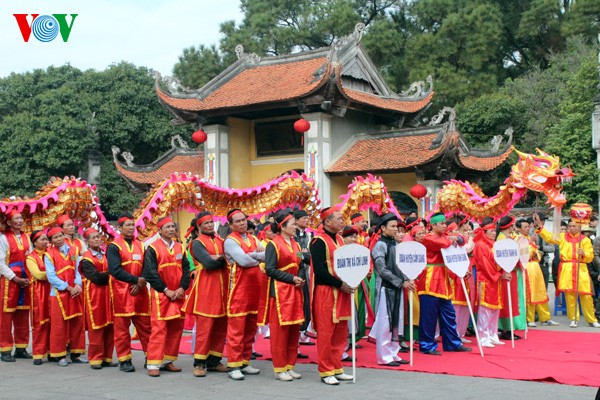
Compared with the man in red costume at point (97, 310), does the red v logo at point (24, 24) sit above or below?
above

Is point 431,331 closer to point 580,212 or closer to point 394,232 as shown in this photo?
point 394,232

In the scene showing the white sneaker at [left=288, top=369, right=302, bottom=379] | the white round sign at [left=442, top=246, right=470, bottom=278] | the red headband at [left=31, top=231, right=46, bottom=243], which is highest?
the red headband at [left=31, top=231, right=46, bottom=243]

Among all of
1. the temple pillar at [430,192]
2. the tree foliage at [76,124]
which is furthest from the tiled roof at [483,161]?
the tree foliage at [76,124]

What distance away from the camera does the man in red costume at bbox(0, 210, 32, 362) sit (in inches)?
317

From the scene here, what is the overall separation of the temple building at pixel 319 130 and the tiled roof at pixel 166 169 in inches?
1.3

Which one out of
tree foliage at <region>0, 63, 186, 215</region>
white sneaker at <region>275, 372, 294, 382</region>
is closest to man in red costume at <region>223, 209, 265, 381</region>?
white sneaker at <region>275, 372, 294, 382</region>

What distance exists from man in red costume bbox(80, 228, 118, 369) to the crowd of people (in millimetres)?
11

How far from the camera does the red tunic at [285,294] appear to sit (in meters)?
6.58

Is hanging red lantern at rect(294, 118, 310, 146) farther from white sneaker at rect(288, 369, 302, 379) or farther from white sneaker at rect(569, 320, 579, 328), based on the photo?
white sneaker at rect(288, 369, 302, 379)

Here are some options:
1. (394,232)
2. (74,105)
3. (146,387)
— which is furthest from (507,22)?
(146,387)

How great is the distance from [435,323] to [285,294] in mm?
2155

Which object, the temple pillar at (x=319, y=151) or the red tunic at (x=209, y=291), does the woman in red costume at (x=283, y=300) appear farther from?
the temple pillar at (x=319, y=151)

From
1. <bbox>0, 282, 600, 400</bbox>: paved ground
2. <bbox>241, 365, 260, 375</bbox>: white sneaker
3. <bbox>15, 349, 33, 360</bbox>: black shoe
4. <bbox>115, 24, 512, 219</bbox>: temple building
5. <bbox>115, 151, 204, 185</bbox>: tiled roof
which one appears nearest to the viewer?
<bbox>0, 282, 600, 400</bbox>: paved ground

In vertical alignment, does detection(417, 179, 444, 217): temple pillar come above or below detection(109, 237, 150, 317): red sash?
above
